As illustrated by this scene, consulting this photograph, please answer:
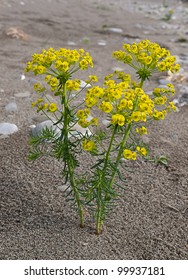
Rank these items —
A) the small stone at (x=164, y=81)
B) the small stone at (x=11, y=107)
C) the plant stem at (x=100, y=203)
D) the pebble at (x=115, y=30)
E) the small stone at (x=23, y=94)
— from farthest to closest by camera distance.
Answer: the pebble at (x=115, y=30)
the small stone at (x=164, y=81)
the small stone at (x=23, y=94)
the small stone at (x=11, y=107)
the plant stem at (x=100, y=203)

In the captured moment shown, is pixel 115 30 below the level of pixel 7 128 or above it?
below

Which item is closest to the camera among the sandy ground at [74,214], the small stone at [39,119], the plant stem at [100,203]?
the plant stem at [100,203]

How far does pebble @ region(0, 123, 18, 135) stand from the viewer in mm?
3446

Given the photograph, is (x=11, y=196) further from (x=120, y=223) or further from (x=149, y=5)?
(x=149, y=5)

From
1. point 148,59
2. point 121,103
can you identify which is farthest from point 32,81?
point 121,103

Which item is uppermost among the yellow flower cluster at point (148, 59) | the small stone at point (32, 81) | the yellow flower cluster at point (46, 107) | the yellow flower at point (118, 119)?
the yellow flower cluster at point (148, 59)

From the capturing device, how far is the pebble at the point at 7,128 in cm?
345

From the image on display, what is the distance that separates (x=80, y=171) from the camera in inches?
118

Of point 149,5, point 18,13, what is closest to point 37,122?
point 18,13

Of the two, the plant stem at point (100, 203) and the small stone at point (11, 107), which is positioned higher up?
the plant stem at point (100, 203)

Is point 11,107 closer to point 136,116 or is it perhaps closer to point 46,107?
point 46,107

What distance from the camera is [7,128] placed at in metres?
3.48

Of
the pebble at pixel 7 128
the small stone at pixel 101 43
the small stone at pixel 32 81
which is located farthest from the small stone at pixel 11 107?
the small stone at pixel 101 43

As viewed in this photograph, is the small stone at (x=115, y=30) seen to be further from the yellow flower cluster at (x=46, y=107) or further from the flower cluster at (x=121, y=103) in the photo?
the flower cluster at (x=121, y=103)
